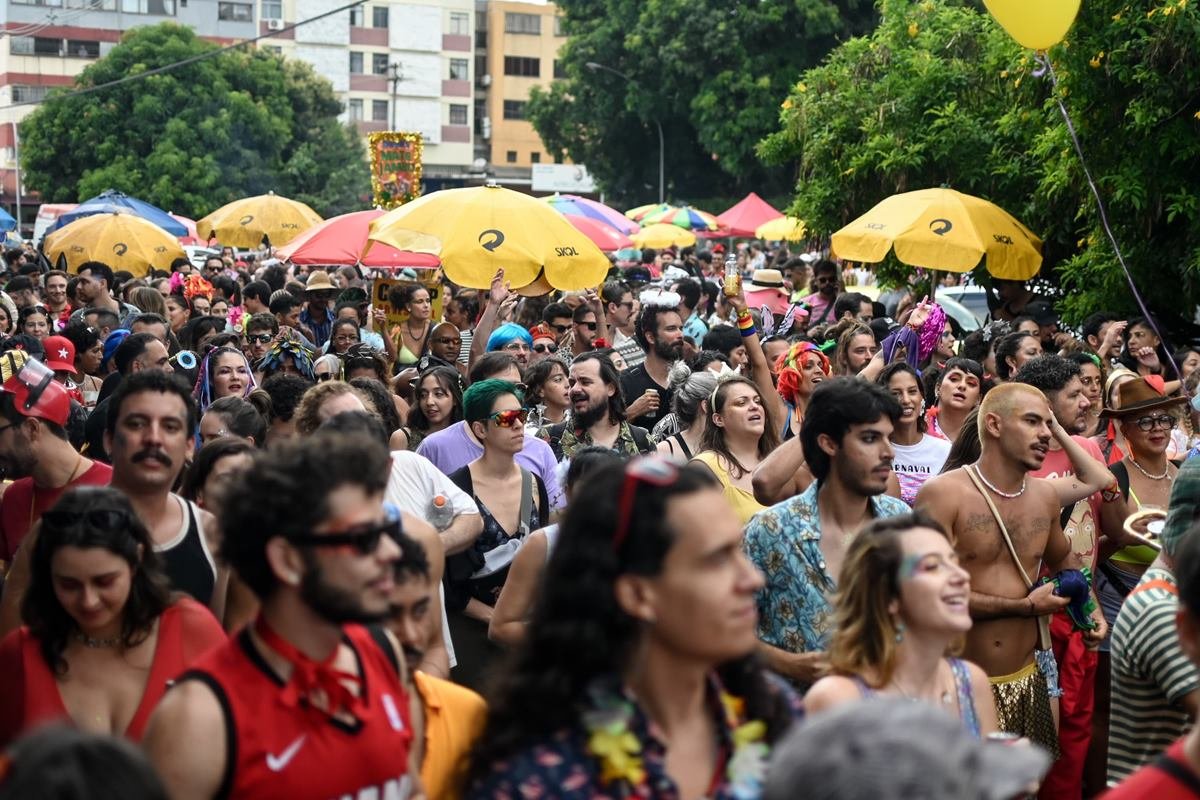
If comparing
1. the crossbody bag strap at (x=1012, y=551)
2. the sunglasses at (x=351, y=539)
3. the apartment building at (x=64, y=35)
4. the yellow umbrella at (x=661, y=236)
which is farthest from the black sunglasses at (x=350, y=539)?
the apartment building at (x=64, y=35)

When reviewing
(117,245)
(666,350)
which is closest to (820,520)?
Answer: (666,350)

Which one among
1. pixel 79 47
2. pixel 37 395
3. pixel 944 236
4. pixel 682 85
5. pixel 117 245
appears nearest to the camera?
pixel 37 395

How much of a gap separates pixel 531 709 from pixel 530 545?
110 inches

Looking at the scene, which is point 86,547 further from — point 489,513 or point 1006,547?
point 1006,547

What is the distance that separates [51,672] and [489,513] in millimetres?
2988

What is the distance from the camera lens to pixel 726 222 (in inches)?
1211

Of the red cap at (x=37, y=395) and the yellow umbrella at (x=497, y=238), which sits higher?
the yellow umbrella at (x=497, y=238)

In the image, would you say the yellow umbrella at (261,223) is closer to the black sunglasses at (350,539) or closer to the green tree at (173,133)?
the black sunglasses at (350,539)

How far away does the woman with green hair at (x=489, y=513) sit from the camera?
6.69m

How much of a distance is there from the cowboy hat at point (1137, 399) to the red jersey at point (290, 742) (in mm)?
5159

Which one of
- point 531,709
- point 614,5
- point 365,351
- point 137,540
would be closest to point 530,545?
point 137,540

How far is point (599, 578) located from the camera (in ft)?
10.3

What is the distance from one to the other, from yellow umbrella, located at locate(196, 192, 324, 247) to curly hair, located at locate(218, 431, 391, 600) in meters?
18.0

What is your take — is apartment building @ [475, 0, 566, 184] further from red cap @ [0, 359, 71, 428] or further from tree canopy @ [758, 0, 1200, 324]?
red cap @ [0, 359, 71, 428]
